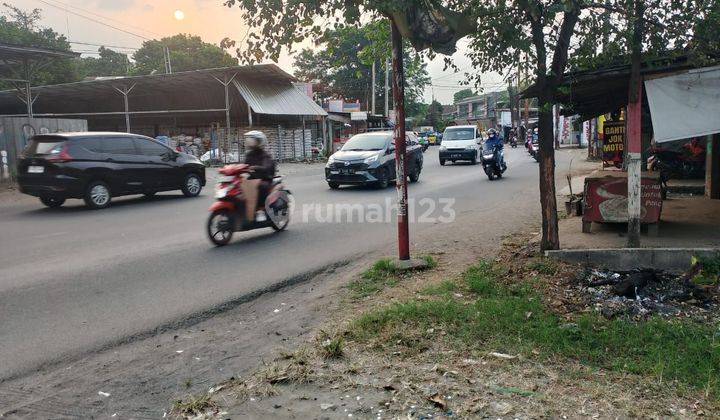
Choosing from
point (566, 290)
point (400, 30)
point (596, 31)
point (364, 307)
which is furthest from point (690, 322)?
point (400, 30)

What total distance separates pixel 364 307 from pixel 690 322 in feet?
9.45

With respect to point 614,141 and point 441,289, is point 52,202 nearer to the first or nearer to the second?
point 441,289

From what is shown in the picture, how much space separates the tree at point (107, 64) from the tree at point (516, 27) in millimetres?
60684

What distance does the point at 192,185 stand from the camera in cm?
1527

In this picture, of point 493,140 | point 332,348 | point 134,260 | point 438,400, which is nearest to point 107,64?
point 493,140

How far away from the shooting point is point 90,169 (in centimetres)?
1265

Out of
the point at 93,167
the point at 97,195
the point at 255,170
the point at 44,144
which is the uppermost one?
the point at 44,144

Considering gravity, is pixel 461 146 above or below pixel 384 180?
Answer: above

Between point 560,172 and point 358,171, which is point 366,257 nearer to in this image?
point 358,171

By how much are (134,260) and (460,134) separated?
22252mm

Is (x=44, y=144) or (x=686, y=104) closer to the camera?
(x=686, y=104)

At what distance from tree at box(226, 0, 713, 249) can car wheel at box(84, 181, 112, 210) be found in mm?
8137

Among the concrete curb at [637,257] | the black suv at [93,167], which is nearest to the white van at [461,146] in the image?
the black suv at [93,167]

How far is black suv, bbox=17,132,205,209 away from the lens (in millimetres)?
12266
